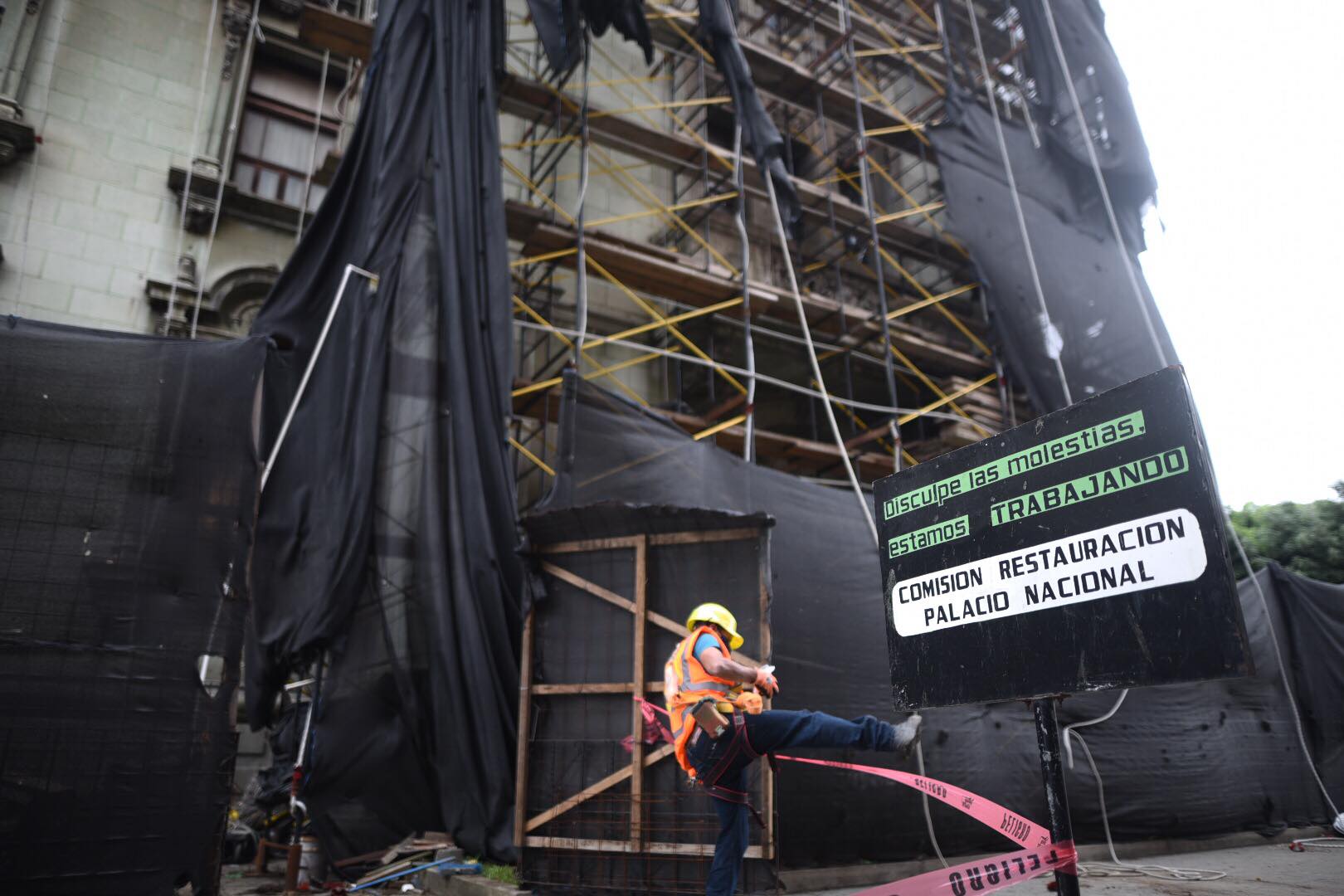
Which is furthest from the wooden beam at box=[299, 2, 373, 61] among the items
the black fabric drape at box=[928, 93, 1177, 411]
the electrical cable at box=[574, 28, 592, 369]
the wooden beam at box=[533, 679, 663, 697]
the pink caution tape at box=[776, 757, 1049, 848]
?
the pink caution tape at box=[776, 757, 1049, 848]

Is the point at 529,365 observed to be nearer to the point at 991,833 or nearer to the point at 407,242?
the point at 407,242

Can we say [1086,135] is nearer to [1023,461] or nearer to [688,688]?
[688,688]

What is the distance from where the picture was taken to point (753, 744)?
4277 mm

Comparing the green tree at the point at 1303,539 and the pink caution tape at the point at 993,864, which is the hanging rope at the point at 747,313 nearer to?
the pink caution tape at the point at 993,864

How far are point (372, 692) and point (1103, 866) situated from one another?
19.7ft

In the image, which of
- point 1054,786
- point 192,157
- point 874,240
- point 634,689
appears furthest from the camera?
point 874,240

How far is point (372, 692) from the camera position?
21.8 ft

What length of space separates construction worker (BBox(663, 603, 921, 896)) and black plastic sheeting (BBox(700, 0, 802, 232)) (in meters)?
7.30

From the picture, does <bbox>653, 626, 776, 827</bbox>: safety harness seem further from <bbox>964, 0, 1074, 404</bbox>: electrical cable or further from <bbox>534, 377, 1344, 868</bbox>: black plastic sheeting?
<bbox>964, 0, 1074, 404</bbox>: electrical cable

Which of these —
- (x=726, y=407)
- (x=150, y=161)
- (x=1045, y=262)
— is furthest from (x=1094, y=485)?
(x=150, y=161)

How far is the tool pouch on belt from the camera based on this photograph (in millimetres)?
4215

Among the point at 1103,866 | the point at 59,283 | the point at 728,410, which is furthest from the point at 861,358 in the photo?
the point at 59,283

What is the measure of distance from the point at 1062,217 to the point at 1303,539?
8.30 metres

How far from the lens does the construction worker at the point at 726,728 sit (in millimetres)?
4223
